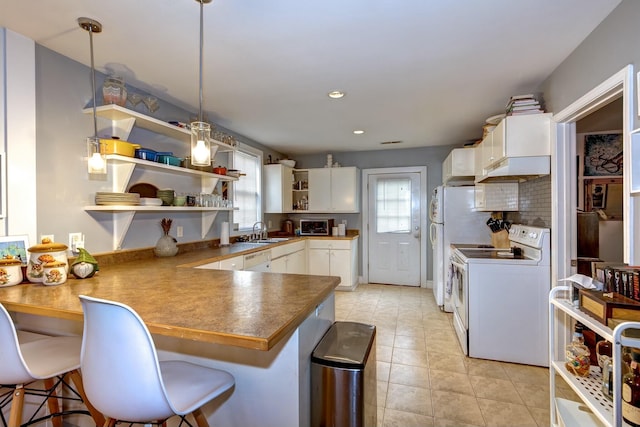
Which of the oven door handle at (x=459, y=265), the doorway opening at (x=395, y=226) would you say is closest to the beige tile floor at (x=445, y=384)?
the oven door handle at (x=459, y=265)

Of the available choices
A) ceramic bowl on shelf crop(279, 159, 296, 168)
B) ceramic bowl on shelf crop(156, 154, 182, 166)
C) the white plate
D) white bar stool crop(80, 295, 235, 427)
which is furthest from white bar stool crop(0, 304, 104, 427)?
ceramic bowl on shelf crop(279, 159, 296, 168)

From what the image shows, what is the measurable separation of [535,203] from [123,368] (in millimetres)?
3207

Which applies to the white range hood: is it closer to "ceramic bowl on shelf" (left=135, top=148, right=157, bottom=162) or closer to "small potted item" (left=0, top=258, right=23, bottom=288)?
"ceramic bowl on shelf" (left=135, top=148, right=157, bottom=162)

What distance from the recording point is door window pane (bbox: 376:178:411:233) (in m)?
5.17

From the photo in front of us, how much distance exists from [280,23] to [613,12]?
5.70 ft

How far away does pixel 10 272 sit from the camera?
1.58 meters

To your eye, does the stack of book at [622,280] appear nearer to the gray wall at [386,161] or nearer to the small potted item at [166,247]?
the small potted item at [166,247]

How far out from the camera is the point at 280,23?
1.71m

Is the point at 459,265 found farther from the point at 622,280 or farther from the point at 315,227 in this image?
the point at 315,227

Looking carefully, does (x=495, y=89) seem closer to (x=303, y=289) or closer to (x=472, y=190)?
(x=472, y=190)

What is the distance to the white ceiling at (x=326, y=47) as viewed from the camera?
1587 mm

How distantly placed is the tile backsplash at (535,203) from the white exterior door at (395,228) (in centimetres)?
182

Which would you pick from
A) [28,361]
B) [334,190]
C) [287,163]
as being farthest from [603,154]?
[28,361]

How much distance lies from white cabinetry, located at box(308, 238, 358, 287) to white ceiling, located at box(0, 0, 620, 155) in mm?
2249
